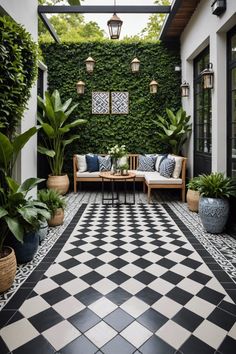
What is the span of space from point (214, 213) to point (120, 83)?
483 cm

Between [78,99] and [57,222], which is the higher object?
[78,99]

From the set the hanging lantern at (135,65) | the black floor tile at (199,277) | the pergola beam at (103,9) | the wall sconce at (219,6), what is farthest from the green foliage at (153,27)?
the black floor tile at (199,277)

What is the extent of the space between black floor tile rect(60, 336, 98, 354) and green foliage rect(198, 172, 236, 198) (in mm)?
2710

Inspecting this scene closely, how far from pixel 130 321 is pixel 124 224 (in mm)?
2416

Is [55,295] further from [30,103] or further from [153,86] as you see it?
[153,86]

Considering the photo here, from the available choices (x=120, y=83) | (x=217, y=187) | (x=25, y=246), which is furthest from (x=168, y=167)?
(x=25, y=246)

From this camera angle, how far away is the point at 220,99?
177 inches

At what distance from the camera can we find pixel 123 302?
90.1 inches

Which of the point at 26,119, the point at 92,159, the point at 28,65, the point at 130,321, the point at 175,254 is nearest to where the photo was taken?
the point at 130,321

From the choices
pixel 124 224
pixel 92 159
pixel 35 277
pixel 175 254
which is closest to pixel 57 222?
pixel 124 224

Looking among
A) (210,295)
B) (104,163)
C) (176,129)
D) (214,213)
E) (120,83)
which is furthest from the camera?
(120,83)

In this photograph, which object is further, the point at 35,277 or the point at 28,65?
the point at 28,65

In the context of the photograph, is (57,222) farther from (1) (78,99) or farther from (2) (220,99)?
(1) (78,99)

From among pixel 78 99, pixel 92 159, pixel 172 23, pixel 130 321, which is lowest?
pixel 130 321
